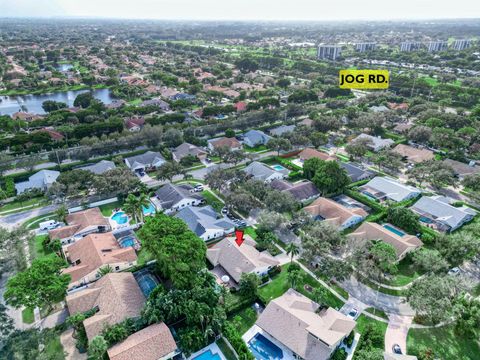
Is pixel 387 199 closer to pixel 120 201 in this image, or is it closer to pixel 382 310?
pixel 382 310

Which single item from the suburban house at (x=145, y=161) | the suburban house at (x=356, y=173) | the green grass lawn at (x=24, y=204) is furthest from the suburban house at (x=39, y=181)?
the suburban house at (x=356, y=173)

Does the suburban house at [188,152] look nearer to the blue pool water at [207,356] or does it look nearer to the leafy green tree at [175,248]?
the leafy green tree at [175,248]

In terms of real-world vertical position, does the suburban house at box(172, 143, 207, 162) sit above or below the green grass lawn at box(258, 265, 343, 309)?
above

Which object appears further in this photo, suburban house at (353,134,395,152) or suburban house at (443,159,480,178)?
suburban house at (353,134,395,152)

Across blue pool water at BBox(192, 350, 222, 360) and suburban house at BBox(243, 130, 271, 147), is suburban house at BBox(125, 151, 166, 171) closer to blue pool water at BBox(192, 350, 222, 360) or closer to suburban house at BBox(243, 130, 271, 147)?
suburban house at BBox(243, 130, 271, 147)

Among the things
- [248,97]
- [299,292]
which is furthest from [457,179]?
[248,97]

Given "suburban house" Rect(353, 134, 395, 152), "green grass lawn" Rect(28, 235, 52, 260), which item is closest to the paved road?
"green grass lawn" Rect(28, 235, 52, 260)
